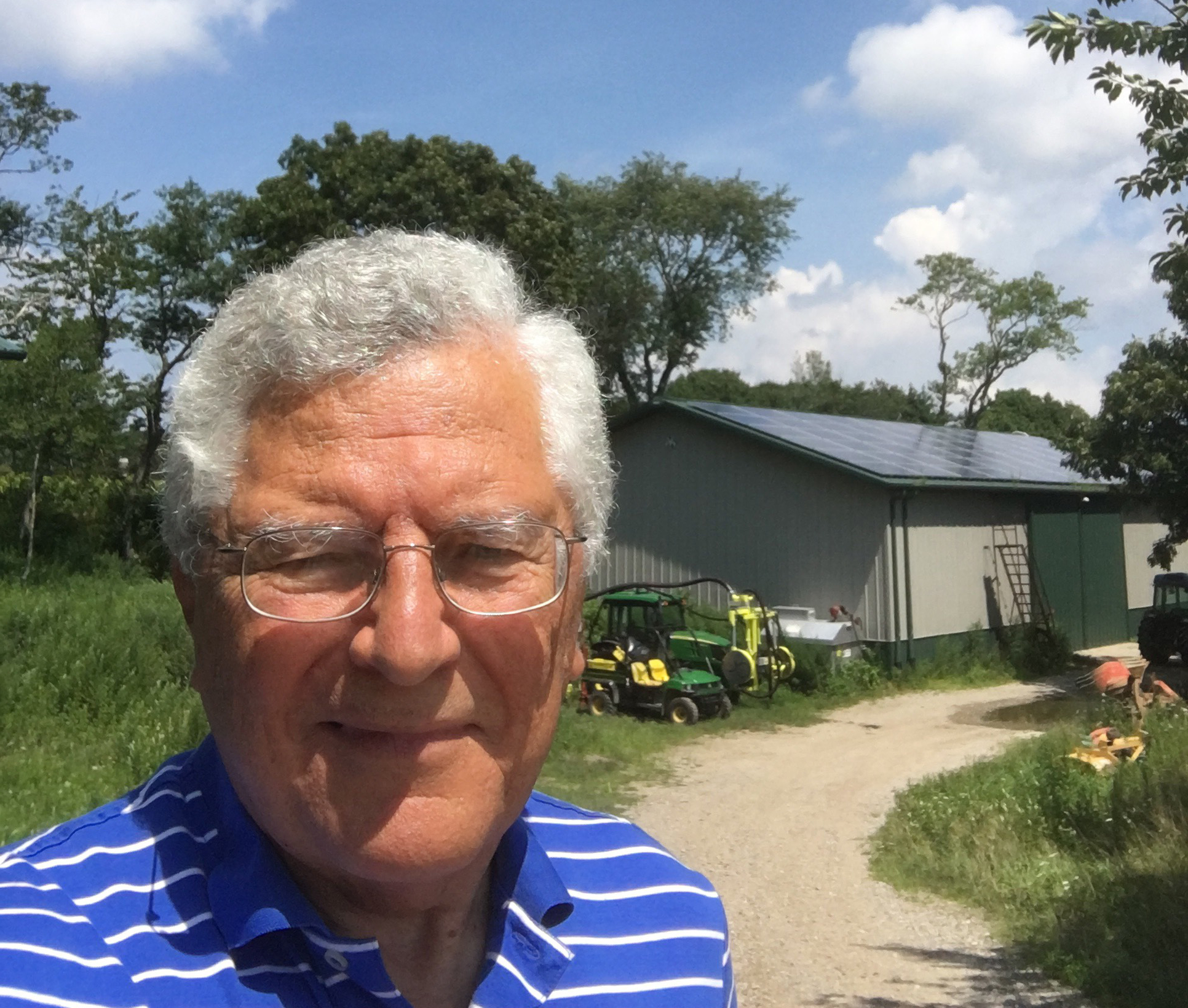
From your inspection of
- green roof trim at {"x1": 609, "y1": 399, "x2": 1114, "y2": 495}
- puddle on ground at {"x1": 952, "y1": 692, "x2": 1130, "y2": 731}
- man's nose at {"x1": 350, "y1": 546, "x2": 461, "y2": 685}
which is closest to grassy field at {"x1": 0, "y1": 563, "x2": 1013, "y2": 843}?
puddle on ground at {"x1": 952, "y1": 692, "x2": 1130, "y2": 731}

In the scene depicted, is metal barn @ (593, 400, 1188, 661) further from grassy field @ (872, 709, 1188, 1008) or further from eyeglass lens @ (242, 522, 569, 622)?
eyeglass lens @ (242, 522, 569, 622)

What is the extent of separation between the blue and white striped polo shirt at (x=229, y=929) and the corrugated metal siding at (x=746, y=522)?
16585mm

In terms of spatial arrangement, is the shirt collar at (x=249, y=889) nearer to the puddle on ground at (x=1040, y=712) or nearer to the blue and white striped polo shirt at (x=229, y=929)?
the blue and white striped polo shirt at (x=229, y=929)

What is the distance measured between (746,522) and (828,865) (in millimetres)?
11529

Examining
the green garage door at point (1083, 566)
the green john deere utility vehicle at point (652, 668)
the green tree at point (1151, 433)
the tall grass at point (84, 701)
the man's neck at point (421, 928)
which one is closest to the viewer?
the man's neck at point (421, 928)

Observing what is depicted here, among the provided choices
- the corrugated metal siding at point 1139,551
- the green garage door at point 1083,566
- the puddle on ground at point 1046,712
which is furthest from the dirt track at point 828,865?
the corrugated metal siding at point 1139,551

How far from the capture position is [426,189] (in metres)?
28.5

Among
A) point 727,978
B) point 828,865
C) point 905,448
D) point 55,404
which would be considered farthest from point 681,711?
point 727,978

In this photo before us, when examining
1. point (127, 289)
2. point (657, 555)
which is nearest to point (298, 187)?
point (127, 289)

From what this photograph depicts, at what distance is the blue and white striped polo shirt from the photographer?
4.33 feet

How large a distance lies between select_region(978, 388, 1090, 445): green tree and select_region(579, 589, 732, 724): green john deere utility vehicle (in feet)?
157

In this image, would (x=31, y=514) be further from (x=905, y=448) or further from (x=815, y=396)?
(x=815, y=396)

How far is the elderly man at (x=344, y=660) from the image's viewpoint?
1.38 metres

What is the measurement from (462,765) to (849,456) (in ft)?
58.9
